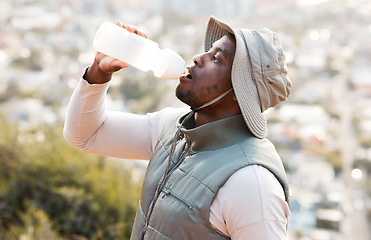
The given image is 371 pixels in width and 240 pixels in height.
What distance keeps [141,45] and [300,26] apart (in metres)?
20.4

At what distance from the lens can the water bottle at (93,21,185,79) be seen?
3.31ft

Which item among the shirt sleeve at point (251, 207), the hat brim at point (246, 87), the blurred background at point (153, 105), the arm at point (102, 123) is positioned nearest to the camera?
the shirt sleeve at point (251, 207)

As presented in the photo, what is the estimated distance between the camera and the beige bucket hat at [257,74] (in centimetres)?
91

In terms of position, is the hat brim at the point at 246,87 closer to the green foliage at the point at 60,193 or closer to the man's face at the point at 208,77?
the man's face at the point at 208,77

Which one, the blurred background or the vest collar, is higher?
the vest collar

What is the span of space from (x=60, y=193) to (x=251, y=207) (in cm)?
230

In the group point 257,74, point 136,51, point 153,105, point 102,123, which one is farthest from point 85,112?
point 153,105

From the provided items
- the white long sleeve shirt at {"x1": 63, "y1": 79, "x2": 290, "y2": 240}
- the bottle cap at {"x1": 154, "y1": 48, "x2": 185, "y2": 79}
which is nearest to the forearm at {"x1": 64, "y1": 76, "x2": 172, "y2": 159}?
the white long sleeve shirt at {"x1": 63, "y1": 79, "x2": 290, "y2": 240}

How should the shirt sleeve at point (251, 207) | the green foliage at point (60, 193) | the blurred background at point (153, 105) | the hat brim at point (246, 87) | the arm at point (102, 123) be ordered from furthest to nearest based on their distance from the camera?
the blurred background at point (153, 105) < the green foliage at point (60, 193) < the arm at point (102, 123) < the hat brim at point (246, 87) < the shirt sleeve at point (251, 207)

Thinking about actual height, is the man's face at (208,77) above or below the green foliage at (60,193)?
above

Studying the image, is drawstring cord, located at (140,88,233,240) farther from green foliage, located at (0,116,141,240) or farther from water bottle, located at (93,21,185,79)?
green foliage, located at (0,116,141,240)

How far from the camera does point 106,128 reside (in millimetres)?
1118

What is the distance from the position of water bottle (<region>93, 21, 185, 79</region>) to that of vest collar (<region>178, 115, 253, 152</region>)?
142mm

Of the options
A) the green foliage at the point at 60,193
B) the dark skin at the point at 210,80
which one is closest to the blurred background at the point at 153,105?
the green foliage at the point at 60,193
